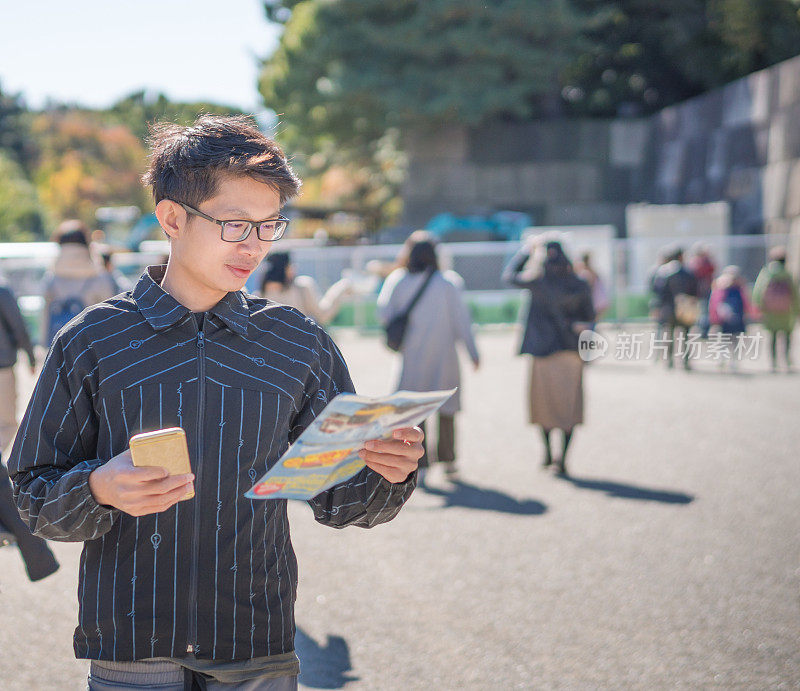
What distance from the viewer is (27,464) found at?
207 centimetres

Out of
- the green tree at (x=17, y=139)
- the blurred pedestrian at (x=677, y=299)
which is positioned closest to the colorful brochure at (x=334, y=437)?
the blurred pedestrian at (x=677, y=299)

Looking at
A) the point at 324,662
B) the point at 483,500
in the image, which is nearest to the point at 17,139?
the point at 483,500

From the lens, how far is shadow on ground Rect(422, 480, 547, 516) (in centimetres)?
732

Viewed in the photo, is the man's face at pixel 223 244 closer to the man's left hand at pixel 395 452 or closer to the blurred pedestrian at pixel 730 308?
the man's left hand at pixel 395 452

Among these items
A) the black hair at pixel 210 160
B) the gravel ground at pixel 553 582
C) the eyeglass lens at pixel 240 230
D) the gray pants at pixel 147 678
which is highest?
the black hair at pixel 210 160

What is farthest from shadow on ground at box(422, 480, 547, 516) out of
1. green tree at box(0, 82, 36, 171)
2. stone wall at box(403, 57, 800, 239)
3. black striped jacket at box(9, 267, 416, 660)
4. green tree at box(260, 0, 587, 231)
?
green tree at box(0, 82, 36, 171)

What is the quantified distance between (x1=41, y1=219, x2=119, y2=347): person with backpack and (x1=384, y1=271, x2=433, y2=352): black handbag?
6.97 feet

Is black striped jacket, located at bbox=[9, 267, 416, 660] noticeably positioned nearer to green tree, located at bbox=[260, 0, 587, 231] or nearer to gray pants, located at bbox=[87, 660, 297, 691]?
gray pants, located at bbox=[87, 660, 297, 691]

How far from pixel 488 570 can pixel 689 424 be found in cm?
552

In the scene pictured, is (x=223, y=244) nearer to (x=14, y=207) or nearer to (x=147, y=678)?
(x=147, y=678)

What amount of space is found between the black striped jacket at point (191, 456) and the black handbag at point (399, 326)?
6103 millimetres

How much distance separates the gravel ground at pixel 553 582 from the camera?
14.5 ft

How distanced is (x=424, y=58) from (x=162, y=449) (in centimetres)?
3390

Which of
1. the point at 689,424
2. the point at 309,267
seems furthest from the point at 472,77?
the point at 689,424
